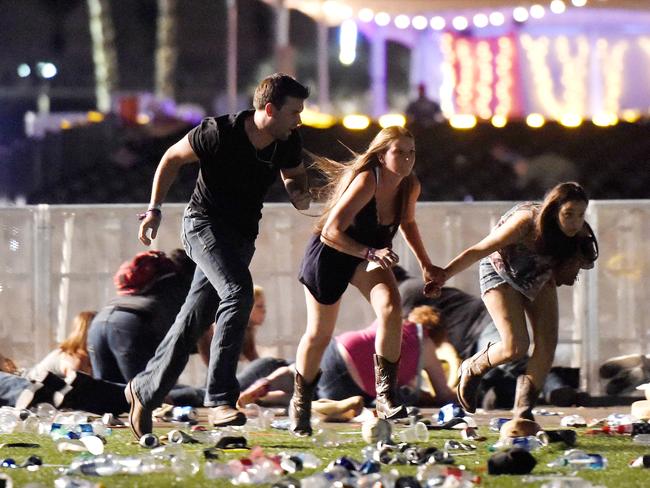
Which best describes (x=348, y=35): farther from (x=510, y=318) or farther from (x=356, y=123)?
(x=510, y=318)

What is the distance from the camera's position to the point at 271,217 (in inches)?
393

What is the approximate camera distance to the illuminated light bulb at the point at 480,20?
26.0 metres

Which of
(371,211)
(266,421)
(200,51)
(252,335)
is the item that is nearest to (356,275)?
(371,211)

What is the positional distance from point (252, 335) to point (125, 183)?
8982mm

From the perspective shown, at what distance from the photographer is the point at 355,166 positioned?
673 centimetres

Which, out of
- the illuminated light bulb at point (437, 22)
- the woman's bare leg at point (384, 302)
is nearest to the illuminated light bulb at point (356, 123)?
the illuminated light bulb at point (437, 22)

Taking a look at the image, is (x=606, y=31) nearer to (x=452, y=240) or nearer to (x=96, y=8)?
(x=452, y=240)

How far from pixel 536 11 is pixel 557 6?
440 millimetres

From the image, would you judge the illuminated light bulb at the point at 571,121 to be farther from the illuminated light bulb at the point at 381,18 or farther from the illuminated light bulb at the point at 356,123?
the illuminated light bulb at the point at 381,18

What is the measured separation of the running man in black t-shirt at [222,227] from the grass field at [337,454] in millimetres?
277

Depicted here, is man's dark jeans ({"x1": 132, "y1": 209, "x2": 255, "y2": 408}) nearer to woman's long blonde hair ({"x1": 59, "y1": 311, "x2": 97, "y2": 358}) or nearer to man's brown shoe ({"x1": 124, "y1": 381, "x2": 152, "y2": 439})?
man's brown shoe ({"x1": 124, "y1": 381, "x2": 152, "y2": 439})

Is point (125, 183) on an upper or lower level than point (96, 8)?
lower

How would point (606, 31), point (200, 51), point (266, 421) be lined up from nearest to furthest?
point (266, 421) < point (606, 31) < point (200, 51)

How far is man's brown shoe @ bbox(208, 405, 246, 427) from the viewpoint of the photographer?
21.6 feet
